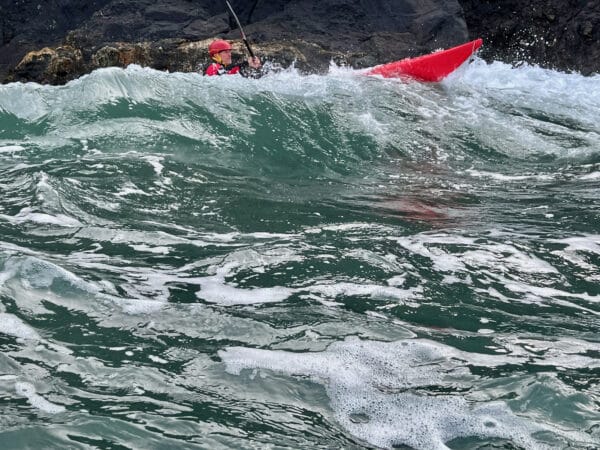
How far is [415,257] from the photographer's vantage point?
12.5ft

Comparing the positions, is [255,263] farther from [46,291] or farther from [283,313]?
[46,291]

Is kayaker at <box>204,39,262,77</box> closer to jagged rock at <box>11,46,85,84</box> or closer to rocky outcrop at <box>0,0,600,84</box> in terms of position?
rocky outcrop at <box>0,0,600,84</box>

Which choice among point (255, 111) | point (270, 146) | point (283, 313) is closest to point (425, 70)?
point (255, 111)

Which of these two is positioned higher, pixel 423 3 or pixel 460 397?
pixel 423 3

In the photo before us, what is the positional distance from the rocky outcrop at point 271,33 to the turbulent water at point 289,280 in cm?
384

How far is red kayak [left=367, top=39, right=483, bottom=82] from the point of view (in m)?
8.95

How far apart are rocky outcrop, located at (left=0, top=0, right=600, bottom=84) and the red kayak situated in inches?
52.5

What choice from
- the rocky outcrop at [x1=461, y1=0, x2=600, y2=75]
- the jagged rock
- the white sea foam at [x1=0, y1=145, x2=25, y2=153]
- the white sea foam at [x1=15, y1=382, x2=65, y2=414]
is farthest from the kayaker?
the white sea foam at [x1=15, y1=382, x2=65, y2=414]

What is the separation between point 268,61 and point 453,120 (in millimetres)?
3692

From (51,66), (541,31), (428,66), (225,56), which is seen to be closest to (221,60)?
(225,56)

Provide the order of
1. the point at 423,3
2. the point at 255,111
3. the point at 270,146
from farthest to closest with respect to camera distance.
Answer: the point at 423,3 < the point at 255,111 < the point at 270,146

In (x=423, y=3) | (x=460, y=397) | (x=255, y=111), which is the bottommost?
(x=460, y=397)

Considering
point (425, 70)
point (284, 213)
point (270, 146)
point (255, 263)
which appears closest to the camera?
point (255, 263)

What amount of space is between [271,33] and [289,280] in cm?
772
